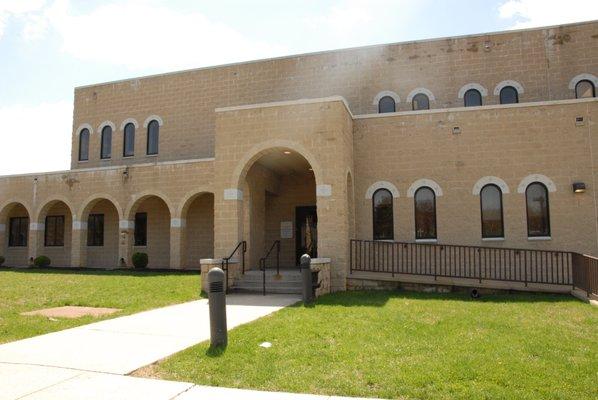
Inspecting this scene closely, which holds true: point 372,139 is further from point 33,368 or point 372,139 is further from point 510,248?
point 33,368

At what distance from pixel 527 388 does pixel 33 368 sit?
5.56 metres

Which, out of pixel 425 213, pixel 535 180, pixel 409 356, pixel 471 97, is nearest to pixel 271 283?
pixel 425 213

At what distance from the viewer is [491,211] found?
1548cm

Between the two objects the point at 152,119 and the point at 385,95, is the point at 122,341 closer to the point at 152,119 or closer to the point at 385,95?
the point at 385,95

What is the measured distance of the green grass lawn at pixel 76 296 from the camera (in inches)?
332

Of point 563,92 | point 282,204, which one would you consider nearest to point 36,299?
point 282,204

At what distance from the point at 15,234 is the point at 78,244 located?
587 cm

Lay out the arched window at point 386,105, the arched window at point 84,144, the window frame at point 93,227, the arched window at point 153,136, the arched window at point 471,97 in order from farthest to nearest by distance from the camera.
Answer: the arched window at point 84,144, the arched window at point 153,136, the window frame at point 93,227, the arched window at point 386,105, the arched window at point 471,97

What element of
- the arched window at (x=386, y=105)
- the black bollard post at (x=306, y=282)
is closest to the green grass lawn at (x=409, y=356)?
the black bollard post at (x=306, y=282)

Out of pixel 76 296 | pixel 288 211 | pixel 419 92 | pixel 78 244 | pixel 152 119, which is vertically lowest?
pixel 76 296

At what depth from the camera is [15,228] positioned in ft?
87.6

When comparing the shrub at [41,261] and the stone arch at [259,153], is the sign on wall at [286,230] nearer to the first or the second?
the stone arch at [259,153]

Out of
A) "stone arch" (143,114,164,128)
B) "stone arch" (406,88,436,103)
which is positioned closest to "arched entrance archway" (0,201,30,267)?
"stone arch" (143,114,164,128)

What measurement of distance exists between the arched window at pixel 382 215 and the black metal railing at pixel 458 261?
552 mm
